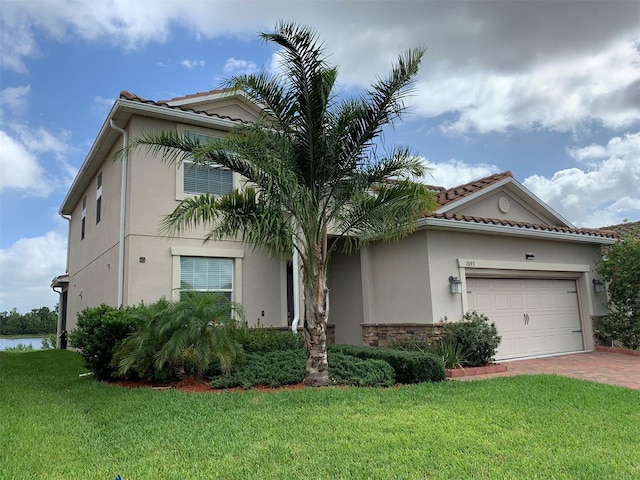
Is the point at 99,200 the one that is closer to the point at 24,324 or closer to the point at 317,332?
the point at 317,332

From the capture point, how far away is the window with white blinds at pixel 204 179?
468 inches

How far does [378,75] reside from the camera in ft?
27.2

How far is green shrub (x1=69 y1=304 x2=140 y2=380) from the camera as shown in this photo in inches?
356

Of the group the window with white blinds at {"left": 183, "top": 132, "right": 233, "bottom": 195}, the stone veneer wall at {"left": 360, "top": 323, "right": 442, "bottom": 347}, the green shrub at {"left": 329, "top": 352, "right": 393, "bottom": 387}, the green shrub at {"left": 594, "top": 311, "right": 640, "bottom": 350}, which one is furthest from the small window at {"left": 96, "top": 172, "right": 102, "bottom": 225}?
the green shrub at {"left": 594, "top": 311, "right": 640, "bottom": 350}

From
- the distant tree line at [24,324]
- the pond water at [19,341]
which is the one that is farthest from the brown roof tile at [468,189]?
the distant tree line at [24,324]

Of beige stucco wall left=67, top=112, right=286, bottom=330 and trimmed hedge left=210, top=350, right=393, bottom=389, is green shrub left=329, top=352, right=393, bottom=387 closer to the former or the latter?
trimmed hedge left=210, top=350, right=393, bottom=389

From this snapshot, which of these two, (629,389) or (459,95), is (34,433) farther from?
(459,95)

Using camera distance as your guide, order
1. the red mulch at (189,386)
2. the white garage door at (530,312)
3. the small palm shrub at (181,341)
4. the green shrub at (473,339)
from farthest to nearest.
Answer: the white garage door at (530,312), the green shrub at (473,339), the small palm shrub at (181,341), the red mulch at (189,386)

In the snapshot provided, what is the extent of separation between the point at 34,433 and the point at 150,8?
9.36 m

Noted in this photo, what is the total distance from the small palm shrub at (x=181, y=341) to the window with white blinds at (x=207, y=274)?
2.37 metres

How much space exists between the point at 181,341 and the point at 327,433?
4151mm

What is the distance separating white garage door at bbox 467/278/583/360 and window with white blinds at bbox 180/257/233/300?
263 inches

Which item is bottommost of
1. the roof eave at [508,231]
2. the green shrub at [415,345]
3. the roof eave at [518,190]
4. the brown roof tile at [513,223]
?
the green shrub at [415,345]

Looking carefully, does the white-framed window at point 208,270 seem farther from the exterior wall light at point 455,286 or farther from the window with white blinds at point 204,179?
the exterior wall light at point 455,286
